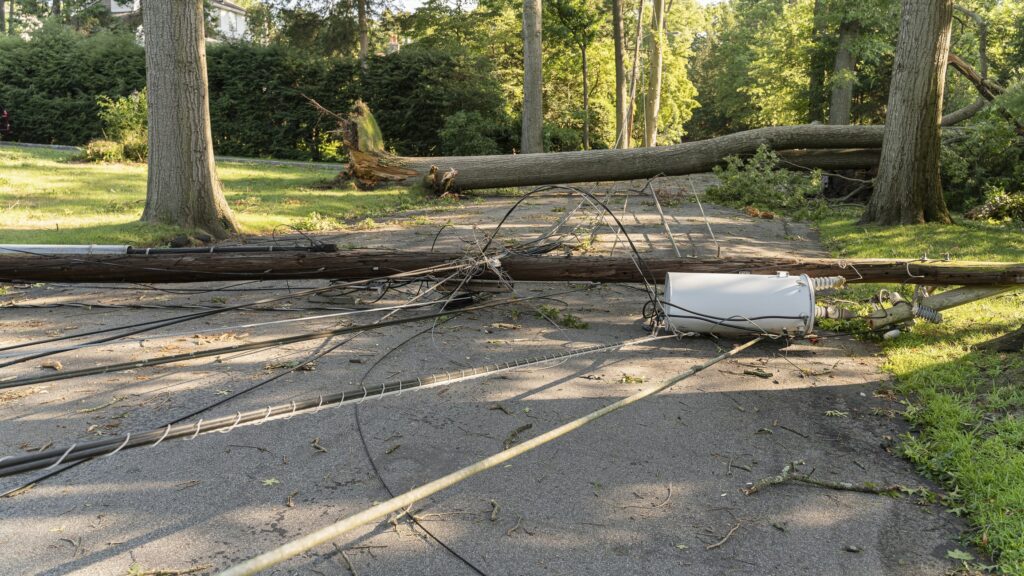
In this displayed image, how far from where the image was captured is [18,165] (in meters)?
15.7

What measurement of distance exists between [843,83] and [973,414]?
22.2m

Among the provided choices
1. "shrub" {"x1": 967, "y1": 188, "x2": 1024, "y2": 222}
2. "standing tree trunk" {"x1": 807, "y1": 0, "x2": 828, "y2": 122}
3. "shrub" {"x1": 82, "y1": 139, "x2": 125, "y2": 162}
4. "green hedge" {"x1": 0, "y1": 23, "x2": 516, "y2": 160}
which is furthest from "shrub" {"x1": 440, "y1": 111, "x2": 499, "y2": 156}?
"shrub" {"x1": 967, "y1": 188, "x2": 1024, "y2": 222}

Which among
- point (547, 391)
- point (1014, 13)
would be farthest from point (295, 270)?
point (1014, 13)

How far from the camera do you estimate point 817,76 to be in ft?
95.3

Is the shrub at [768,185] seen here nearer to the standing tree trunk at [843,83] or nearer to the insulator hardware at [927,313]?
the insulator hardware at [927,313]

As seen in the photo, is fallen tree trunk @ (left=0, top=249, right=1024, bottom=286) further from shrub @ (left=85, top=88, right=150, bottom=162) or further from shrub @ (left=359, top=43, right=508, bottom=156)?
shrub @ (left=359, top=43, right=508, bottom=156)

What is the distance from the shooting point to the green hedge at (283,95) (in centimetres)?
2519

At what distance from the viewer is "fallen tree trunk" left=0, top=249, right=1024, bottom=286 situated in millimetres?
6570

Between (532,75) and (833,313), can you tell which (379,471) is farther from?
(532,75)

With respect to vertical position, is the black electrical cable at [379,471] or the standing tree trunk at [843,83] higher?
the standing tree trunk at [843,83]

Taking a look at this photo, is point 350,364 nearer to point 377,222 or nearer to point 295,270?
point 295,270

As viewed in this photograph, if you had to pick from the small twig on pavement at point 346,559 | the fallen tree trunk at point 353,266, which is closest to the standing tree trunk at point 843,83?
the fallen tree trunk at point 353,266

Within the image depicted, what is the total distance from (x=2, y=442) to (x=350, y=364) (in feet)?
6.88

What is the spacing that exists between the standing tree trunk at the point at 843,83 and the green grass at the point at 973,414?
62.3 feet
